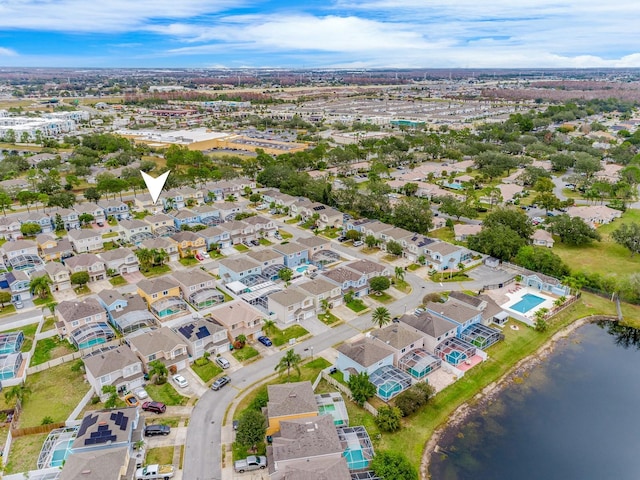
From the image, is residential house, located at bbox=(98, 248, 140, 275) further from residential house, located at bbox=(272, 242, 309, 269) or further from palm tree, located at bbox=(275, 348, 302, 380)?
palm tree, located at bbox=(275, 348, 302, 380)

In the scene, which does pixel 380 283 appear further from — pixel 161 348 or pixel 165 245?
pixel 165 245

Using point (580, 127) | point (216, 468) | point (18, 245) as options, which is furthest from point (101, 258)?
point (580, 127)

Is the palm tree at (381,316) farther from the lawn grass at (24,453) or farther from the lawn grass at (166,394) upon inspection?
the lawn grass at (24,453)

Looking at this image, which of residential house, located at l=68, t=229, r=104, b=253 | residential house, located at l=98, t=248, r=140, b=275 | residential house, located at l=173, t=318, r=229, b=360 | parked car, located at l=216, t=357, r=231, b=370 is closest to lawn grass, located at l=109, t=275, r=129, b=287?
residential house, located at l=98, t=248, r=140, b=275

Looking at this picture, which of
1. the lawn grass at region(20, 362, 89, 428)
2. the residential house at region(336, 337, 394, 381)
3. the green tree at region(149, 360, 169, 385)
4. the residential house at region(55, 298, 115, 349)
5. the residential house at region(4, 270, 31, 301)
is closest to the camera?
the lawn grass at region(20, 362, 89, 428)

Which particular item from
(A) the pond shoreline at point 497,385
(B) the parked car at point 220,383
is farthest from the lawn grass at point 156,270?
(A) the pond shoreline at point 497,385

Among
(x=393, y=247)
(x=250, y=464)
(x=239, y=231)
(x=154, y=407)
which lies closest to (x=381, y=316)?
(x=250, y=464)
